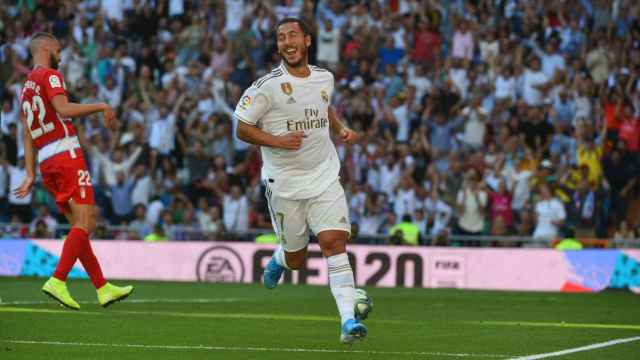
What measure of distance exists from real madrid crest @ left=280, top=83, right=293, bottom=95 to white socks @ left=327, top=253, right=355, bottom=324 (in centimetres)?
136

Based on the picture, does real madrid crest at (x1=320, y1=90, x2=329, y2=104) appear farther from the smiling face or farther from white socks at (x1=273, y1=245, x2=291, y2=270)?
white socks at (x1=273, y1=245, x2=291, y2=270)

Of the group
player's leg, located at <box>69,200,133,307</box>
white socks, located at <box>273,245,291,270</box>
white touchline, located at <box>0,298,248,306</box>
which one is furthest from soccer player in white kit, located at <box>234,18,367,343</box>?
white touchline, located at <box>0,298,248,306</box>

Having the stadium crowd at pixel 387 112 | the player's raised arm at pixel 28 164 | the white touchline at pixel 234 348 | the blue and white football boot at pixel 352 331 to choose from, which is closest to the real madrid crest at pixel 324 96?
the blue and white football boot at pixel 352 331

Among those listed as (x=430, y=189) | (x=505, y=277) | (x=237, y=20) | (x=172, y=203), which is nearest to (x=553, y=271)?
(x=505, y=277)

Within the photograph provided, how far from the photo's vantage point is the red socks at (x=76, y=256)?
12648mm

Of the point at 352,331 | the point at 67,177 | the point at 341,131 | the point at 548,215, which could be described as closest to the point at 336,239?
the point at 352,331

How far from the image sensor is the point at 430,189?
25.8m

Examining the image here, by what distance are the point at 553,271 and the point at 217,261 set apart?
6.01 metres

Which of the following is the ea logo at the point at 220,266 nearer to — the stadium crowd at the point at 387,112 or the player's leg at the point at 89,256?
the stadium crowd at the point at 387,112

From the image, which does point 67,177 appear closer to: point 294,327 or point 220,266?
point 294,327

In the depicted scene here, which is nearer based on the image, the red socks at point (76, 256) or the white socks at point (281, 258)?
the white socks at point (281, 258)

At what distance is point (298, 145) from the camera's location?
1117cm

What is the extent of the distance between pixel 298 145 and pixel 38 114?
2933 millimetres

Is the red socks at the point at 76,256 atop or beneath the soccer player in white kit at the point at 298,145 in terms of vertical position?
beneath
